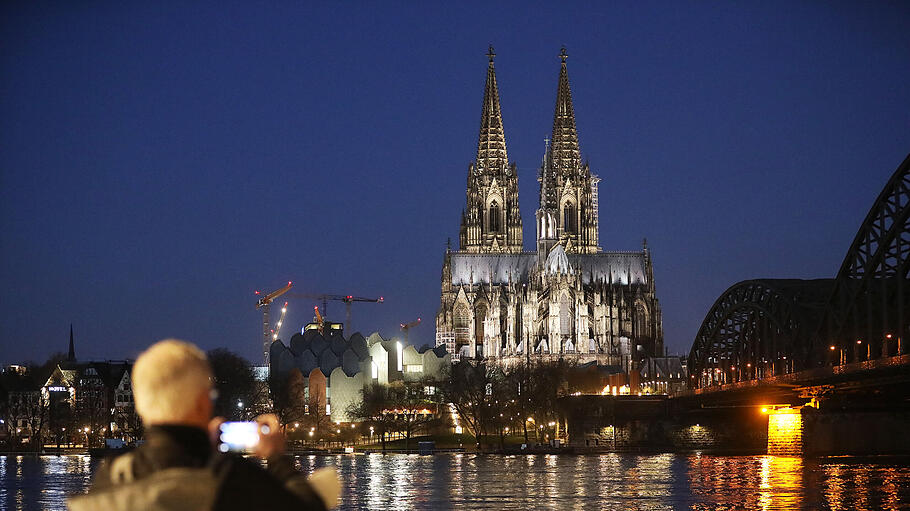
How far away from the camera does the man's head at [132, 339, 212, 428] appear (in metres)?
6.36

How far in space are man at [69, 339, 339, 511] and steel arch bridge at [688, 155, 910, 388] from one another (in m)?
79.0

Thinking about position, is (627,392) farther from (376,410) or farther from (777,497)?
(777,497)

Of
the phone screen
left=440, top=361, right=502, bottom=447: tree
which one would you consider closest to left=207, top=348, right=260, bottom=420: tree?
left=440, top=361, right=502, bottom=447: tree

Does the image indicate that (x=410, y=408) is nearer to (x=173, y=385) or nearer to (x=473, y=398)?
(x=473, y=398)

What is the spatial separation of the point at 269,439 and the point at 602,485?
6919 centimetres

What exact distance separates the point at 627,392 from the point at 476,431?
128 feet

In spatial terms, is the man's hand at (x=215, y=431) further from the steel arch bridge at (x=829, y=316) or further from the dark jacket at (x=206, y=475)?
the steel arch bridge at (x=829, y=316)

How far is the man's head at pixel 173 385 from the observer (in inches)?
250

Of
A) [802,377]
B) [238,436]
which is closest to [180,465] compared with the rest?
[238,436]

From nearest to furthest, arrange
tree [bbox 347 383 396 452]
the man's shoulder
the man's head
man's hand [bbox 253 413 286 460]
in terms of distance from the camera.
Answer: the man's shoulder < the man's head < man's hand [bbox 253 413 286 460] < tree [bbox 347 383 396 452]

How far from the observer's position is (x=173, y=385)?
6.36m

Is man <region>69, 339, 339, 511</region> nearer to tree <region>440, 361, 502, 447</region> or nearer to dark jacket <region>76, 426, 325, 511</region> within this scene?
dark jacket <region>76, 426, 325, 511</region>

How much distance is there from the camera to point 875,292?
99250 mm

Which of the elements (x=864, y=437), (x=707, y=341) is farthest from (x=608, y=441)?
(x=864, y=437)
